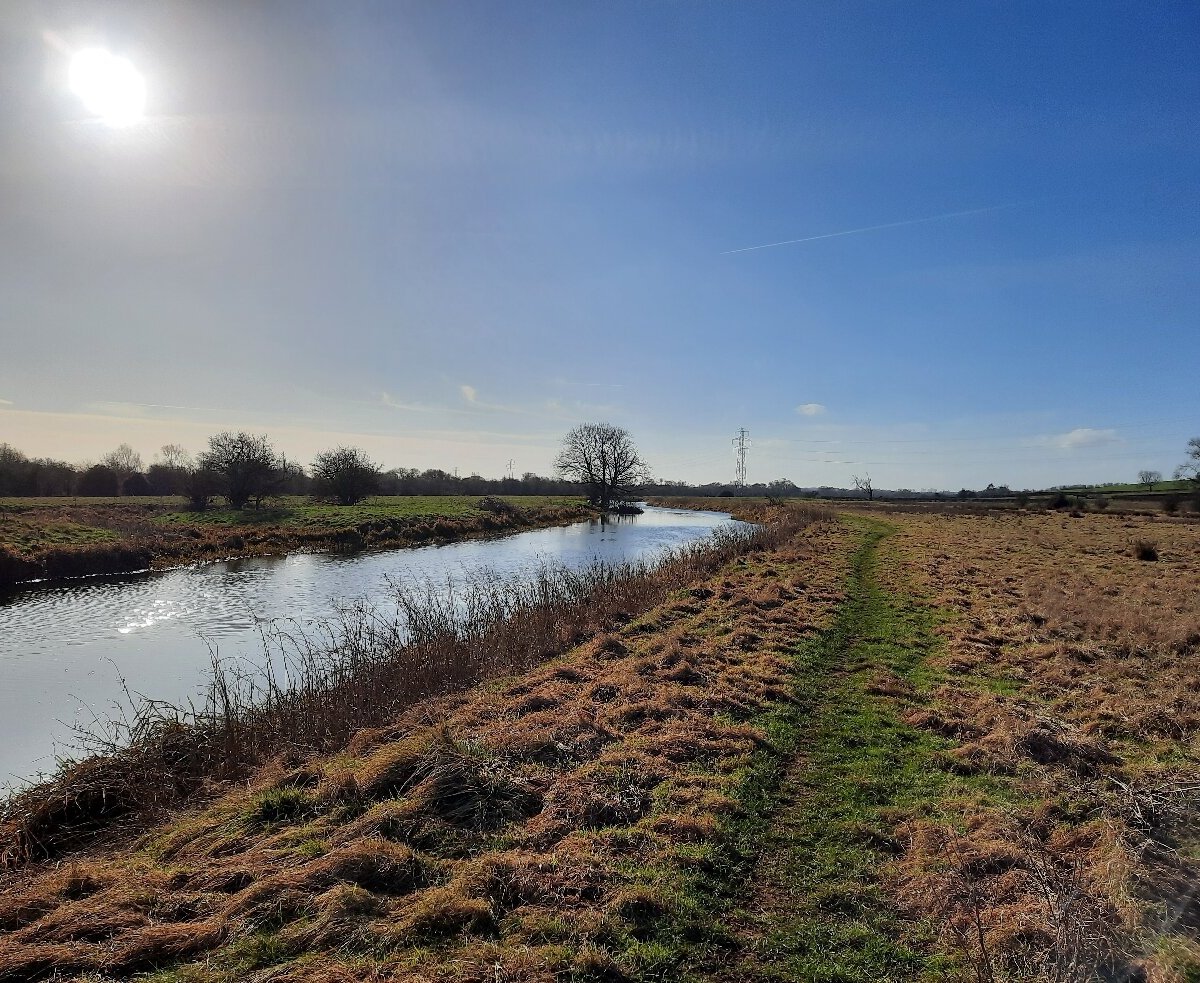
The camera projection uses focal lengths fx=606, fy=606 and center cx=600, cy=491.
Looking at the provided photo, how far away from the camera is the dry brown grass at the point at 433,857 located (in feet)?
12.8

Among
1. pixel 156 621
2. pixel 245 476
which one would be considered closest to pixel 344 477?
pixel 245 476

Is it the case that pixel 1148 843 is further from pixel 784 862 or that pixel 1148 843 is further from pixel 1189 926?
pixel 784 862

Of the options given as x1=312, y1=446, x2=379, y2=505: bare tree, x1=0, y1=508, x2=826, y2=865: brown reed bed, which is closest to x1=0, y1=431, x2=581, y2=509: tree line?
x1=312, y1=446, x2=379, y2=505: bare tree

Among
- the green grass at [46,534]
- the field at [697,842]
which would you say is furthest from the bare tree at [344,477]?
the field at [697,842]

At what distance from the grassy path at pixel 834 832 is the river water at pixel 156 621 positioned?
31.3ft

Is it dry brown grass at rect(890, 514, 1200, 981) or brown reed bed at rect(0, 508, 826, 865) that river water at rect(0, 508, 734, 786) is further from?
dry brown grass at rect(890, 514, 1200, 981)

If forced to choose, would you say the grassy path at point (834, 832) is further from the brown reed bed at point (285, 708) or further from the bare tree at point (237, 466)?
the bare tree at point (237, 466)

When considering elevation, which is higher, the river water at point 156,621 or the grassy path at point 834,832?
the grassy path at point 834,832

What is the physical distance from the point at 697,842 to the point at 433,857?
7.16 ft

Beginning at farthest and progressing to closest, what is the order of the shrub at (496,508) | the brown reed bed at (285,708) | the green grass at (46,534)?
the shrub at (496,508)
the green grass at (46,534)
the brown reed bed at (285,708)

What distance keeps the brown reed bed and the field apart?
19.6 inches

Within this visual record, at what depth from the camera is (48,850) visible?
6418 mm

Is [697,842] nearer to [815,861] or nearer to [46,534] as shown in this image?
[815,861]

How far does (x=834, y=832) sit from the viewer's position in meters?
5.30
